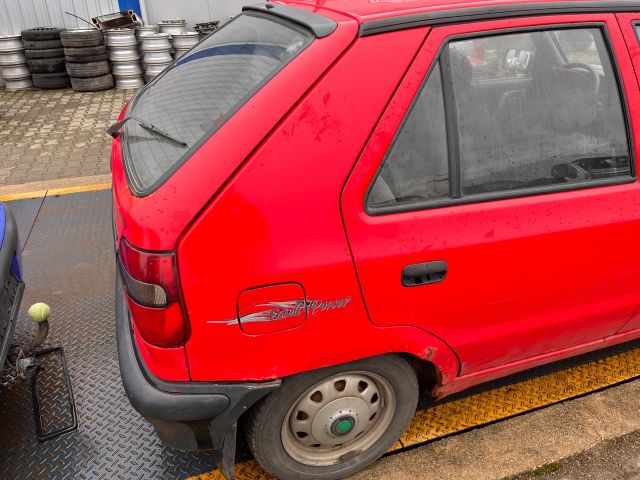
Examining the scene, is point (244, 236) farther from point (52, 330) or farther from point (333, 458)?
point (52, 330)

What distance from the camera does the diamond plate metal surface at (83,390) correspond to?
2189 millimetres

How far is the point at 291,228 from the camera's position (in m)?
1.56

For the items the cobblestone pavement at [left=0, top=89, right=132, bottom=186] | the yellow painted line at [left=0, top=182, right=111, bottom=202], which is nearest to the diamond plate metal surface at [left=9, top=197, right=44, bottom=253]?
the yellow painted line at [left=0, top=182, right=111, bottom=202]

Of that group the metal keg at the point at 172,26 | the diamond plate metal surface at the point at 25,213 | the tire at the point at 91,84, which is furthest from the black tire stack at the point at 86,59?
the diamond plate metal surface at the point at 25,213

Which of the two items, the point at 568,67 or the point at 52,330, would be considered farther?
the point at 52,330

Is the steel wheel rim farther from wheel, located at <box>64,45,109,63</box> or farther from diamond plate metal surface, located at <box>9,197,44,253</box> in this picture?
wheel, located at <box>64,45,109,63</box>

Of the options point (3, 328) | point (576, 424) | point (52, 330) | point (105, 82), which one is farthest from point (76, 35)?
point (576, 424)

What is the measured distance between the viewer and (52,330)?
299 centimetres

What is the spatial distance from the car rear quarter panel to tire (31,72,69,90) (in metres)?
8.50

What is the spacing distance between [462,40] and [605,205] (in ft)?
2.71

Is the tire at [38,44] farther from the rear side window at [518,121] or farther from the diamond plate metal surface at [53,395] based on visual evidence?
the rear side window at [518,121]

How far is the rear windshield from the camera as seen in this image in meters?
1.66

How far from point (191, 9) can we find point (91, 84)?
239 cm

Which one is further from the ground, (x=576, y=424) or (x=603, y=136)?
(x=603, y=136)
